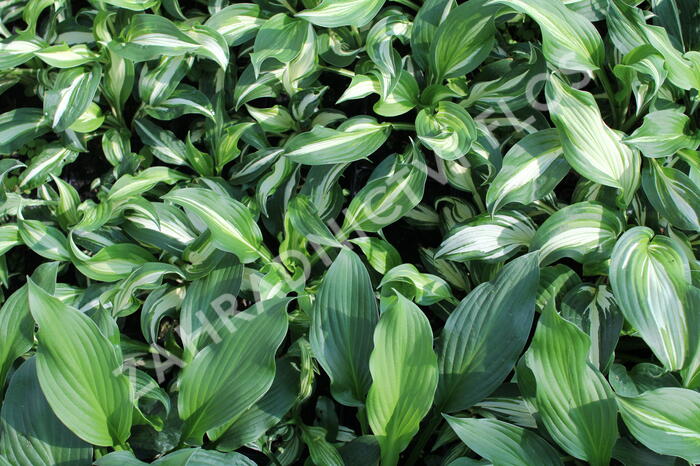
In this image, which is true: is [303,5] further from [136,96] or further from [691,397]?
[691,397]

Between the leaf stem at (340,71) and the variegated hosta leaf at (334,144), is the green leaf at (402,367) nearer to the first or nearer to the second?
the variegated hosta leaf at (334,144)

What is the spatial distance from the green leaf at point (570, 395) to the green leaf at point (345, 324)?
0.90 feet

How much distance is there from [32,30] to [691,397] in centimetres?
149

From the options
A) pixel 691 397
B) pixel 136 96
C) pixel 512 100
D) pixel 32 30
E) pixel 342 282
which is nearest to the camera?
pixel 691 397

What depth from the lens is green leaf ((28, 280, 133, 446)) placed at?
0.92 metres

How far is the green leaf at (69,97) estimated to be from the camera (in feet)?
4.44

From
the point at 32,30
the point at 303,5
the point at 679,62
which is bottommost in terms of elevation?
the point at 32,30

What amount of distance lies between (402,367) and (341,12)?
717 millimetres

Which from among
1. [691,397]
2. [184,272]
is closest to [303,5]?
[184,272]

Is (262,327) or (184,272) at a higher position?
(262,327)

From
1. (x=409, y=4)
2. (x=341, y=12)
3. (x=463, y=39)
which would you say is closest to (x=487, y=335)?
(x=463, y=39)

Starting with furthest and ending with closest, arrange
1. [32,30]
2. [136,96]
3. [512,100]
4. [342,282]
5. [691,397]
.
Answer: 1. [136,96]
2. [32,30]
3. [512,100]
4. [342,282]
5. [691,397]

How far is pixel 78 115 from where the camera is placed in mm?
1354

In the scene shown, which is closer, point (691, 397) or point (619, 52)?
point (691, 397)
